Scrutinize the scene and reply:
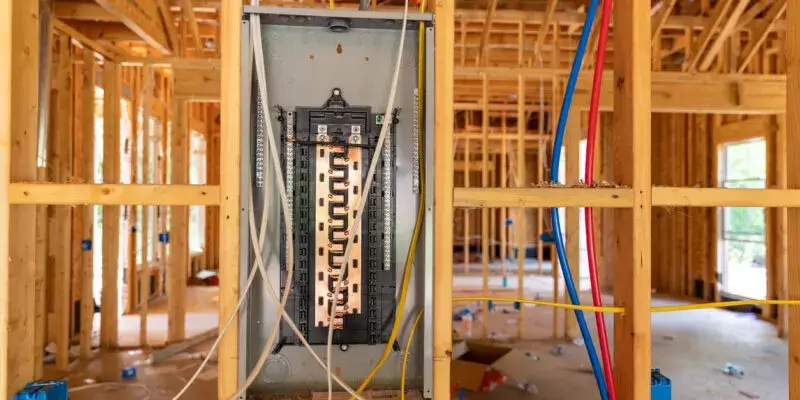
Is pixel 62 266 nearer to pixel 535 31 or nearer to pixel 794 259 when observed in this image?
pixel 794 259

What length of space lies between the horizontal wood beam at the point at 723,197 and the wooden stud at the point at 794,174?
0.27 ft

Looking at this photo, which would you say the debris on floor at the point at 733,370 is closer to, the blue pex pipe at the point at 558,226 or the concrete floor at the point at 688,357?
the concrete floor at the point at 688,357

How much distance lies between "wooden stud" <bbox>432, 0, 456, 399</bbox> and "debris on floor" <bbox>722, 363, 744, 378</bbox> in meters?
3.54

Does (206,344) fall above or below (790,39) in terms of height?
below

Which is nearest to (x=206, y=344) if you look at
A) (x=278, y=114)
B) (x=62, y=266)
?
(x=62, y=266)

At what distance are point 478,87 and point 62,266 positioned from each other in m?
5.68

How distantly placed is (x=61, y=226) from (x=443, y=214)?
375cm

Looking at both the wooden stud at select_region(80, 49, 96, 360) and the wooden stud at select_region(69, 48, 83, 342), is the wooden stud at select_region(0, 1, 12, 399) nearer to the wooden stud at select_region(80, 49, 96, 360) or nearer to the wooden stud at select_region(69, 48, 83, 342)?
the wooden stud at select_region(80, 49, 96, 360)

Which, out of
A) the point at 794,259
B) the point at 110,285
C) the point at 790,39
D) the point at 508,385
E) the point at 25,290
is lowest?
the point at 508,385

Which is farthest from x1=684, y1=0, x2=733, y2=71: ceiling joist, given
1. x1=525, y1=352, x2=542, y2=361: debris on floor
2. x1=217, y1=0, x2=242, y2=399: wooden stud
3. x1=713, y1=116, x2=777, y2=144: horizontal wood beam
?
x1=217, y1=0, x2=242, y2=399: wooden stud

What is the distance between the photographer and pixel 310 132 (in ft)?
5.37

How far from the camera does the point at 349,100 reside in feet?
5.48

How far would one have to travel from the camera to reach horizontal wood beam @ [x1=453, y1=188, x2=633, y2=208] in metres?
1.47

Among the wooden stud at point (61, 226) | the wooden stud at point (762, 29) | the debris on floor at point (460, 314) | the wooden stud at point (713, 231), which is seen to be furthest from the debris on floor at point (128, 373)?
the wooden stud at point (713, 231)
